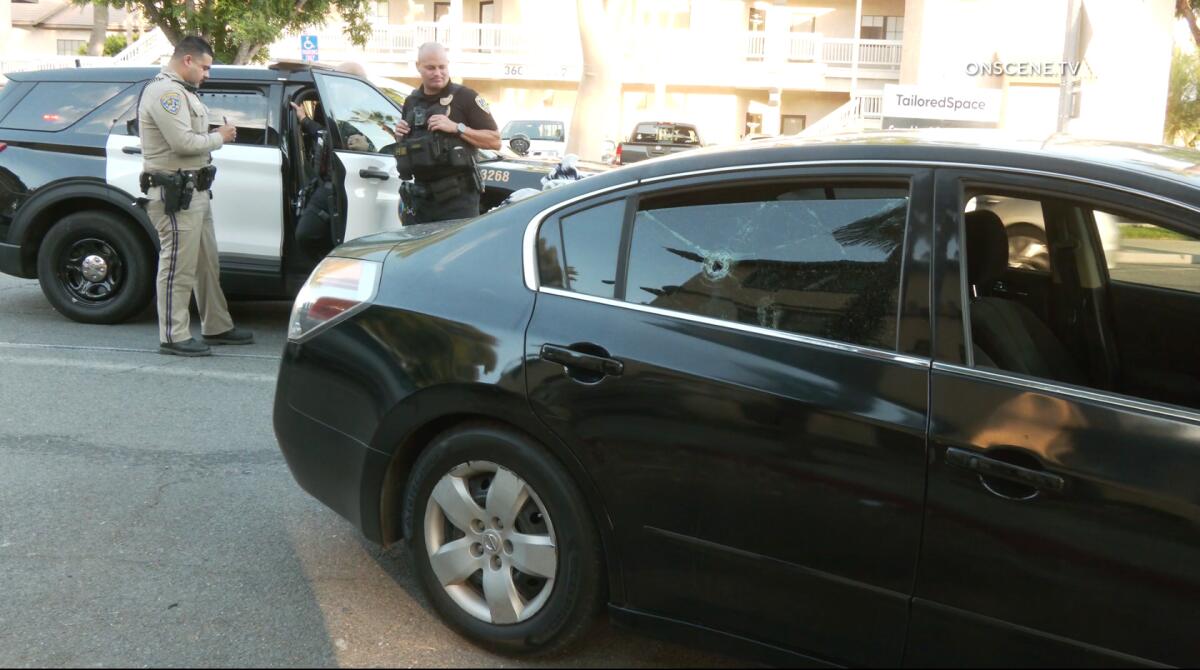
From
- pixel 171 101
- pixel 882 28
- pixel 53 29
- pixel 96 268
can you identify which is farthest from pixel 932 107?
pixel 53 29

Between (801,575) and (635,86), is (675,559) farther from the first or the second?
(635,86)

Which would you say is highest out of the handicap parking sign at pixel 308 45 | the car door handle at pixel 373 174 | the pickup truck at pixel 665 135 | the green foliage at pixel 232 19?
the green foliage at pixel 232 19

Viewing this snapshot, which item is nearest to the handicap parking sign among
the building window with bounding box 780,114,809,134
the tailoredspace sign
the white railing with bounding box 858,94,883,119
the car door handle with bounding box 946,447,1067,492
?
the tailoredspace sign

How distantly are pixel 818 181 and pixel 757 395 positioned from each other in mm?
587

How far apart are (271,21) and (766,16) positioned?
80.5 ft

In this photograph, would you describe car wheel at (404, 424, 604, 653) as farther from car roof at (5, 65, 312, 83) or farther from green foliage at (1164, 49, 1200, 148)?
green foliage at (1164, 49, 1200, 148)

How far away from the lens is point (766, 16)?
130 feet

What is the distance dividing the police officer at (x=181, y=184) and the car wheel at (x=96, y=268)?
73 cm

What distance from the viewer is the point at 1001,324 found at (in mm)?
2842

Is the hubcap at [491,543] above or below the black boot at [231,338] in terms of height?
above

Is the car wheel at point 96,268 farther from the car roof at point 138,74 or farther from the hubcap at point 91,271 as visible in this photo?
the car roof at point 138,74

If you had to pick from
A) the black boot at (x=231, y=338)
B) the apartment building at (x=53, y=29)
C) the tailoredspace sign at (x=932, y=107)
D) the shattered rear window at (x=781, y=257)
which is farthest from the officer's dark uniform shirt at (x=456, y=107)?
the apartment building at (x=53, y=29)

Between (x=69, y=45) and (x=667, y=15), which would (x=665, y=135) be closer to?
(x=667, y=15)

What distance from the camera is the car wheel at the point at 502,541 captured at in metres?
2.92
